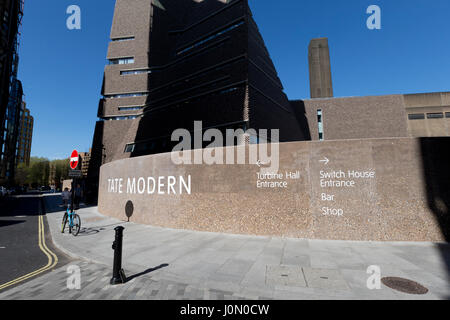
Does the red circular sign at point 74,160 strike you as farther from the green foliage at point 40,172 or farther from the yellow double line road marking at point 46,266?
the green foliage at point 40,172

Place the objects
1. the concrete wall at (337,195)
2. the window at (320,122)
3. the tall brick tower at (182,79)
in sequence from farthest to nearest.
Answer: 1. the window at (320,122)
2. the tall brick tower at (182,79)
3. the concrete wall at (337,195)

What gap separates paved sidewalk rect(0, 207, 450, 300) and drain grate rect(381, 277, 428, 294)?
0.15 meters

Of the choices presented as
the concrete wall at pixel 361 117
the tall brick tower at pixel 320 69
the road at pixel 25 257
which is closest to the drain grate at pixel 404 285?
the road at pixel 25 257

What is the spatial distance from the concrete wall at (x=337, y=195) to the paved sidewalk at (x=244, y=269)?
0.63 meters

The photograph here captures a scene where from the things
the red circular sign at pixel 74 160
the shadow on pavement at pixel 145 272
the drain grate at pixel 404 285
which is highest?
the red circular sign at pixel 74 160

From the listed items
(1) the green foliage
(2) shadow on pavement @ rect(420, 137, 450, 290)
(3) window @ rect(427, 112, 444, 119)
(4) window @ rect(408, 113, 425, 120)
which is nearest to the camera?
(2) shadow on pavement @ rect(420, 137, 450, 290)

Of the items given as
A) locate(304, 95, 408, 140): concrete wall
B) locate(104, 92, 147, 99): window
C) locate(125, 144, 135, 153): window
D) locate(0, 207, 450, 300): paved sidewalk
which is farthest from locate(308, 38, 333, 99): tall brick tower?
locate(0, 207, 450, 300): paved sidewalk

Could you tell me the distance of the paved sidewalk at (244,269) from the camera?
12.6ft

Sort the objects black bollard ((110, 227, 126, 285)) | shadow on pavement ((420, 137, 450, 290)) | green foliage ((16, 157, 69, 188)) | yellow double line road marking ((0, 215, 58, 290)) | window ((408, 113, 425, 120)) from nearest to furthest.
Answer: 1. black bollard ((110, 227, 126, 285))
2. yellow double line road marking ((0, 215, 58, 290))
3. shadow on pavement ((420, 137, 450, 290))
4. window ((408, 113, 425, 120))
5. green foliage ((16, 157, 69, 188))

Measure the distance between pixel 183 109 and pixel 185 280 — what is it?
848 inches

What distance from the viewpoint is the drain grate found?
382cm

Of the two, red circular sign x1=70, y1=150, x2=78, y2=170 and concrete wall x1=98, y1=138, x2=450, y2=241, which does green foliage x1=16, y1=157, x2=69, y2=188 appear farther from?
concrete wall x1=98, y1=138, x2=450, y2=241

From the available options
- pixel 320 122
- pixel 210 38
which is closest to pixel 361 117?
pixel 320 122
